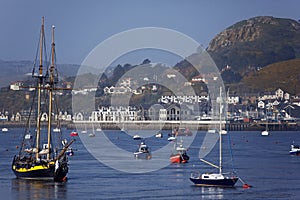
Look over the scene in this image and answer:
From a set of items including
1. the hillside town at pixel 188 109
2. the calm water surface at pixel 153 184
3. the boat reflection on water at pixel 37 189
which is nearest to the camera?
the boat reflection on water at pixel 37 189

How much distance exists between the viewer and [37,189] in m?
40.4

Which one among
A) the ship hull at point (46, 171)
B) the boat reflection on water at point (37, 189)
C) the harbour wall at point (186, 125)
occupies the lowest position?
the boat reflection on water at point (37, 189)

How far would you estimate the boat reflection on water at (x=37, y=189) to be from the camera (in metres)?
37.9

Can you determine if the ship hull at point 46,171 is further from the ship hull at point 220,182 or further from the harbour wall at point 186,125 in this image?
the harbour wall at point 186,125

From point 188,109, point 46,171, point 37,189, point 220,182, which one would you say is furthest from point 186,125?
point 37,189

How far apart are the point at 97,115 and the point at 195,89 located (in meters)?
31.1

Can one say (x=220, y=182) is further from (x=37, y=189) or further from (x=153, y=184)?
(x=37, y=189)

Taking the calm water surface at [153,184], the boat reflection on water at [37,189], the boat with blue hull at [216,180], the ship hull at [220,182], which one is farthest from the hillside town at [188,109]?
the ship hull at [220,182]

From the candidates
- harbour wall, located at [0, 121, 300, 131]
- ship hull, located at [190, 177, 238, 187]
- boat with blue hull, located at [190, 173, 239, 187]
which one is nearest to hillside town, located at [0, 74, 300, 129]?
harbour wall, located at [0, 121, 300, 131]

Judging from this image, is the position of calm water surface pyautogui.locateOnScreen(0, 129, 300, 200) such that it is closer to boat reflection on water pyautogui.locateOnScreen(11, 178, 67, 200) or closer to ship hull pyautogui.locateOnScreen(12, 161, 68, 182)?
boat reflection on water pyautogui.locateOnScreen(11, 178, 67, 200)

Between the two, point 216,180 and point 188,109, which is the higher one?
point 188,109

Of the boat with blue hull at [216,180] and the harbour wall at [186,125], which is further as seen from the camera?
the harbour wall at [186,125]

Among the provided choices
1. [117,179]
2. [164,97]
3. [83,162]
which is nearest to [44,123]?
[164,97]

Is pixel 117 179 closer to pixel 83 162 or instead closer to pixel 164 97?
pixel 83 162
